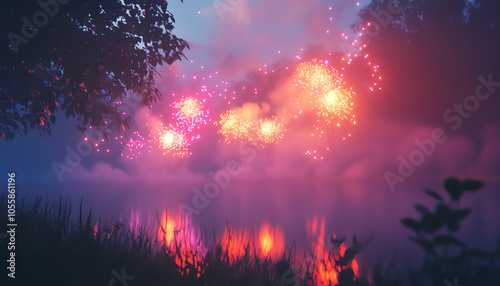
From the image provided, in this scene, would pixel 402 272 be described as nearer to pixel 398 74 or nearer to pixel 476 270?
pixel 476 270

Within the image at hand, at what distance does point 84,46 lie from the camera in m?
7.73

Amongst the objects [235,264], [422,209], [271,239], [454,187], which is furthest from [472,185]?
[271,239]

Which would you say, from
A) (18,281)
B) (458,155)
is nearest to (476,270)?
(18,281)

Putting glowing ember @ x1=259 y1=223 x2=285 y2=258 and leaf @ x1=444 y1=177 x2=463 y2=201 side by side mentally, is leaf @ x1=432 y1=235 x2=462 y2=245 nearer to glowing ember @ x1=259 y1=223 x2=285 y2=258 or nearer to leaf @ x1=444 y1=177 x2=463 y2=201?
leaf @ x1=444 y1=177 x2=463 y2=201

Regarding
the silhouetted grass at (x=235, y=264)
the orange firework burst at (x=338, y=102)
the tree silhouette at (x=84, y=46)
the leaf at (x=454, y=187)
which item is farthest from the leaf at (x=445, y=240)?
the orange firework burst at (x=338, y=102)

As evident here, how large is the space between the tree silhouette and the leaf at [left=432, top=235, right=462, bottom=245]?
7.38 metres

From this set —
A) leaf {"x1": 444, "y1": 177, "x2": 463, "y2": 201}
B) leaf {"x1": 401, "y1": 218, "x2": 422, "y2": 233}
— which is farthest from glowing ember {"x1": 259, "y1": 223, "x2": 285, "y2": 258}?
leaf {"x1": 444, "y1": 177, "x2": 463, "y2": 201}

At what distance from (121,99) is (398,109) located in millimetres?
30166

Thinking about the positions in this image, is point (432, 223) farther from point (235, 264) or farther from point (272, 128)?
point (272, 128)

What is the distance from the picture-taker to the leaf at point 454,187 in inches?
98.0

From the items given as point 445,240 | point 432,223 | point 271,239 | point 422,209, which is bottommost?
point 445,240

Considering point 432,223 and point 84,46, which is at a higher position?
point 84,46

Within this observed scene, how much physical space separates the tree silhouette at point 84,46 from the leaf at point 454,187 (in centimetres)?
731

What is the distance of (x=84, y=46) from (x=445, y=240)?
25.3ft
